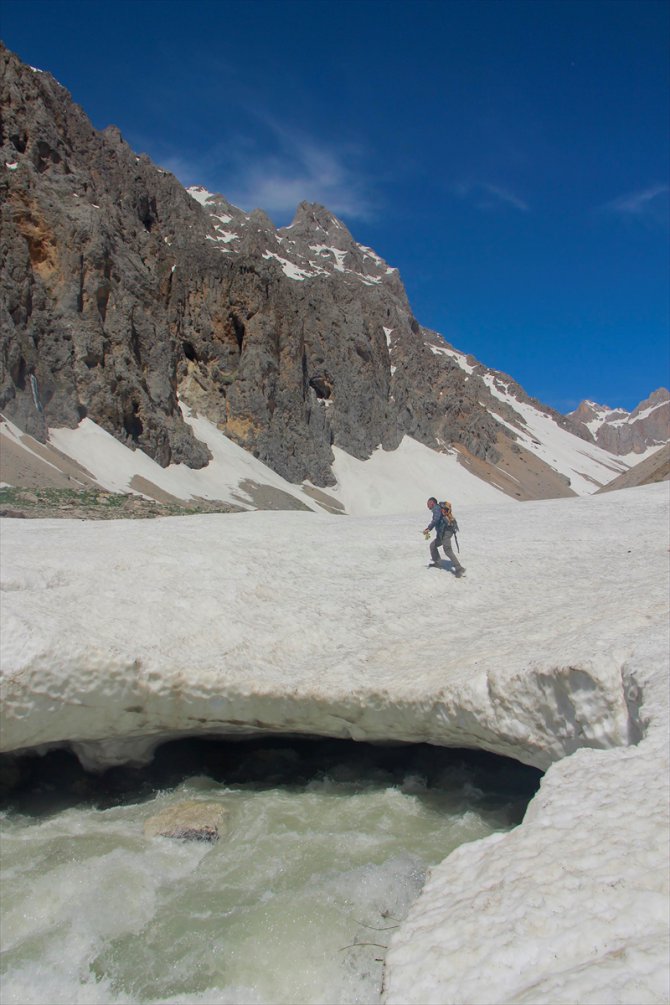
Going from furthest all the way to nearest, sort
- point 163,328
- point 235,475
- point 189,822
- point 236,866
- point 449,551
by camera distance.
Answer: point 163,328, point 235,475, point 449,551, point 189,822, point 236,866

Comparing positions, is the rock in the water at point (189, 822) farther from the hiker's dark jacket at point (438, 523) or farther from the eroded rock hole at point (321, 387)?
the eroded rock hole at point (321, 387)

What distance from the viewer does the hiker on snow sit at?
46.6 feet

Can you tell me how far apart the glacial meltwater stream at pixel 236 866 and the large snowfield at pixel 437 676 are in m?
1.10

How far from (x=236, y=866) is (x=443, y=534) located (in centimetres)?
803

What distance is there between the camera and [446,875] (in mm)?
5508

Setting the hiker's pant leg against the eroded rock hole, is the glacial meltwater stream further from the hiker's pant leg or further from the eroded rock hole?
the eroded rock hole

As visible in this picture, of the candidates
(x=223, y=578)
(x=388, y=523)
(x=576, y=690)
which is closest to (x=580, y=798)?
(x=576, y=690)

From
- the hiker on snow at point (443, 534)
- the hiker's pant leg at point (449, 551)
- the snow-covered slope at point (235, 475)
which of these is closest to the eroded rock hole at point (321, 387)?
the snow-covered slope at point (235, 475)

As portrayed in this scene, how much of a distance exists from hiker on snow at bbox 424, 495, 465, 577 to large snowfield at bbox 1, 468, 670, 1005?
41 cm

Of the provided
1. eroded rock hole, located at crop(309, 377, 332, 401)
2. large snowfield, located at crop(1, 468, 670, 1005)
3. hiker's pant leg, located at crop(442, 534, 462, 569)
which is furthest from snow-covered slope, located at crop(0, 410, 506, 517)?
hiker's pant leg, located at crop(442, 534, 462, 569)

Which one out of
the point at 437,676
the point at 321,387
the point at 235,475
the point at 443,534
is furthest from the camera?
the point at 321,387

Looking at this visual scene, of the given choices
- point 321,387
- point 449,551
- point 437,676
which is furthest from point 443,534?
point 321,387

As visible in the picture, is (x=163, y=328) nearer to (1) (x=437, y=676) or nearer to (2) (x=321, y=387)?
(2) (x=321, y=387)

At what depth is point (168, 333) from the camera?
70.1m
